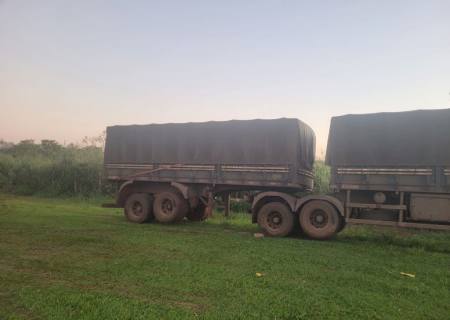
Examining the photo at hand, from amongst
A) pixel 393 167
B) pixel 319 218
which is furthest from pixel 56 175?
pixel 393 167

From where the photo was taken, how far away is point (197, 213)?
14.1 metres

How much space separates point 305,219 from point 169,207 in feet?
16.1

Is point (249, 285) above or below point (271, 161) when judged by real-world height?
below

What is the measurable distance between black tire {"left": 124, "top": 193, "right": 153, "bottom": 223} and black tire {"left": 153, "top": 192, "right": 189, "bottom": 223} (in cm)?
27

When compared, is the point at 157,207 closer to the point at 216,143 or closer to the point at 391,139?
the point at 216,143

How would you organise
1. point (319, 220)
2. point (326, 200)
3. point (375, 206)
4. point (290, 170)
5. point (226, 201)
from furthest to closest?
point (226, 201)
point (290, 170)
point (319, 220)
point (326, 200)
point (375, 206)

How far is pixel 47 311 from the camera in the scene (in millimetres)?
4270

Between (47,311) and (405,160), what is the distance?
8.50m

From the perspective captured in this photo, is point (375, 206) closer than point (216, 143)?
Yes

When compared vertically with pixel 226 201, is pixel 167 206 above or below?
below

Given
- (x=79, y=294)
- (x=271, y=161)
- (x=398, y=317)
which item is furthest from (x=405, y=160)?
(x=79, y=294)

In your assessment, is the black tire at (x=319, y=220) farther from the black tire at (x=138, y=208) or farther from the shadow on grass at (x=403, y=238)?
the black tire at (x=138, y=208)

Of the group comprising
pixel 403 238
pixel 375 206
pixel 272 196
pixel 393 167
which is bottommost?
pixel 403 238

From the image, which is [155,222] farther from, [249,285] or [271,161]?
[249,285]
